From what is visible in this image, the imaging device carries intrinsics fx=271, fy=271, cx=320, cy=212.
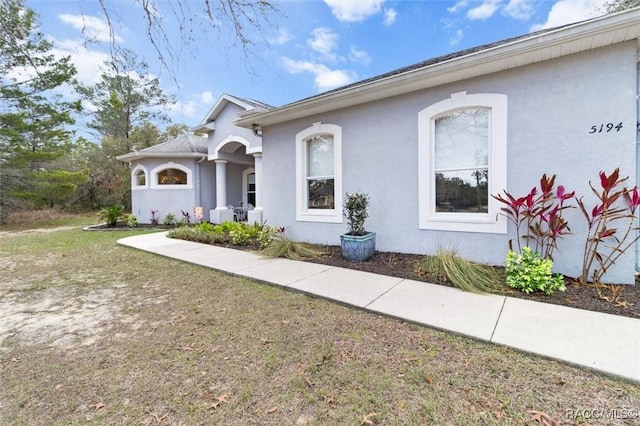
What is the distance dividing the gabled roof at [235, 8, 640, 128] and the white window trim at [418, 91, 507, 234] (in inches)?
17.0

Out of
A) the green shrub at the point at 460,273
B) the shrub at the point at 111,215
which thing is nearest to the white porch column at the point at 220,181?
the shrub at the point at 111,215

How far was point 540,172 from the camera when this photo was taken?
4102mm

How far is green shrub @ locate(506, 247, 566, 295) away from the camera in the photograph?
11.9 ft

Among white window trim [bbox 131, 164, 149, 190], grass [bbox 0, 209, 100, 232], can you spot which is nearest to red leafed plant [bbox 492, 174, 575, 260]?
white window trim [bbox 131, 164, 149, 190]

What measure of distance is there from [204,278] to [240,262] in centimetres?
91

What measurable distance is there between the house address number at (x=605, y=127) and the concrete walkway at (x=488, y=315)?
2.45 m

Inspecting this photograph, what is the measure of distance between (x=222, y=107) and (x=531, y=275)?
36.5 feet

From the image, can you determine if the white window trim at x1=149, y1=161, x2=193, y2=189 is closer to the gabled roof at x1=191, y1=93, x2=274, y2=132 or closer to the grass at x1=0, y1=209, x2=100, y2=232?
the gabled roof at x1=191, y1=93, x2=274, y2=132

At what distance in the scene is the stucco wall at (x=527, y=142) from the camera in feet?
11.9

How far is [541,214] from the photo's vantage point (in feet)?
12.9

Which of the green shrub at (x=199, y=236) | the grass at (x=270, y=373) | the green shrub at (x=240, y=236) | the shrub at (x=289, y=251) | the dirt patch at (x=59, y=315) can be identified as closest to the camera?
the grass at (x=270, y=373)

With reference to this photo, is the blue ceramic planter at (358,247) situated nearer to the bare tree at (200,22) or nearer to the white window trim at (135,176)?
the bare tree at (200,22)

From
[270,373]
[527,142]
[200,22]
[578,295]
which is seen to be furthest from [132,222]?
[578,295]

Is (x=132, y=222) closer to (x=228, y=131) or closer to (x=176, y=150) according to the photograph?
(x=176, y=150)
